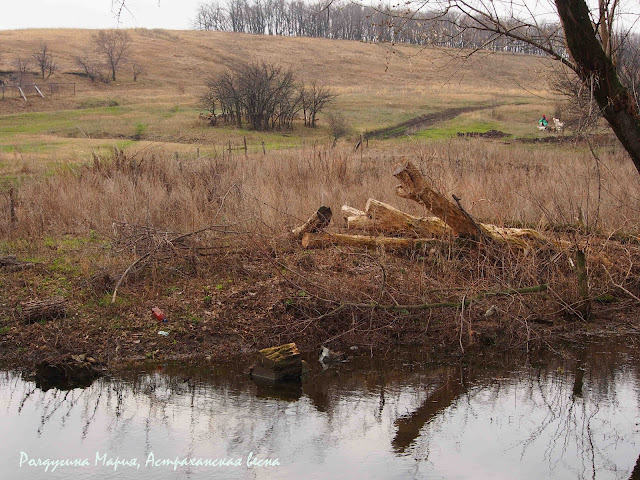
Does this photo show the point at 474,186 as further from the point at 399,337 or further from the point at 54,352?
the point at 54,352

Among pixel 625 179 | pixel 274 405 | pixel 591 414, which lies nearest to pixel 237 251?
pixel 274 405

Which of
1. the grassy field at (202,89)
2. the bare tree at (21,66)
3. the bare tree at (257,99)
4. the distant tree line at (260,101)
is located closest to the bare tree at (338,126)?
the grassy field at (202,89)

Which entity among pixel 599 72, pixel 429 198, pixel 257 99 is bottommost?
pixel 429 198

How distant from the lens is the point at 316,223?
9.86m

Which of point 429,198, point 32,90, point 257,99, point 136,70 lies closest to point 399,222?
point 429,198

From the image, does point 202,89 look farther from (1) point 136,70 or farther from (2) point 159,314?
(2) point 159,314

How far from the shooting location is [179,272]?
30.7 ft

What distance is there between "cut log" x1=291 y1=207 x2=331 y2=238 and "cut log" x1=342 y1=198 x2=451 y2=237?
67 centimetres

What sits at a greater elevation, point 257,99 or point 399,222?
point 257,99

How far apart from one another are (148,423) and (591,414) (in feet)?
13.6

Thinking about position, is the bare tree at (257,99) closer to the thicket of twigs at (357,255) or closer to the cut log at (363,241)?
the thicket of twigs at (357,255)

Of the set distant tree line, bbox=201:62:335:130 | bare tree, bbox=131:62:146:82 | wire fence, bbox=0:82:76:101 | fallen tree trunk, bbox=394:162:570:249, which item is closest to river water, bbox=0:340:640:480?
fallen tree trunk, bbox=394:162:570:249

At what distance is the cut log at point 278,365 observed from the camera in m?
6.96

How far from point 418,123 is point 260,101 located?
10.2 metres
